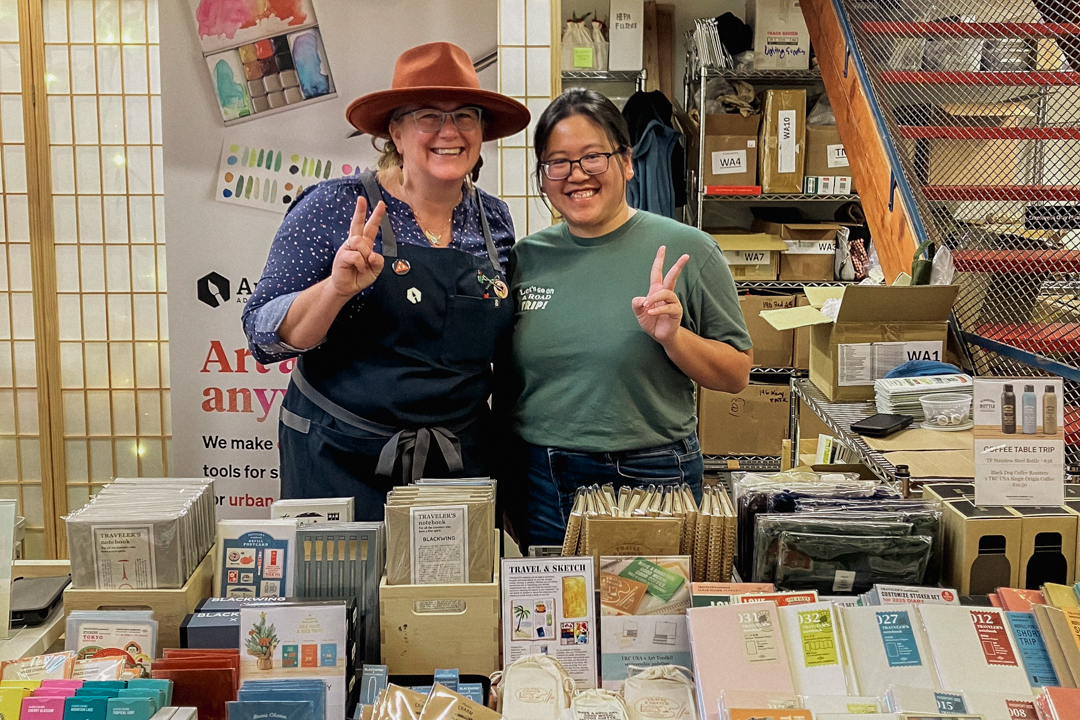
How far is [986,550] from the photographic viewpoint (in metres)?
1.59

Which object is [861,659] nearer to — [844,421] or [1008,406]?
[1008,406]

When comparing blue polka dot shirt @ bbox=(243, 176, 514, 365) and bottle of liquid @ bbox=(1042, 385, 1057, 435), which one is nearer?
bottle of liquid @ bbox=(1042, 385, 1057, 435)

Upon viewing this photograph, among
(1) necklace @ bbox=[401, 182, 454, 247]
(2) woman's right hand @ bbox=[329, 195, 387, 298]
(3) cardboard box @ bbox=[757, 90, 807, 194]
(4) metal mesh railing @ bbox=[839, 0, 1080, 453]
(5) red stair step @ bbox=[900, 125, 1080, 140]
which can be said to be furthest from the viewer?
(3) cardboard box @ bbox=[757, 90, 807, 194]

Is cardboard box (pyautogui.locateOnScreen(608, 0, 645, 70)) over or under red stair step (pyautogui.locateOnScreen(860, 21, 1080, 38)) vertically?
over

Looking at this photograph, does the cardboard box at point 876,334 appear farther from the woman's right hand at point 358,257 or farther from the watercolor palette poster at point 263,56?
the watercolor palette poster at point 263,56

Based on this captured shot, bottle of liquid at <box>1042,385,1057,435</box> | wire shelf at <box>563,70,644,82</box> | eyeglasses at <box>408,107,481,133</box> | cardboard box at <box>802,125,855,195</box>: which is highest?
wire shelf at <box>563,70,644,82</box>

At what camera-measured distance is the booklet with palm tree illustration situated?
→ 1.49m

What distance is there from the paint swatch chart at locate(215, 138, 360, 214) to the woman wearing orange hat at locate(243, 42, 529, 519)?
1.31m

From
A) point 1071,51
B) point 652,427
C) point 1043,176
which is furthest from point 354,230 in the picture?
point 1071,51

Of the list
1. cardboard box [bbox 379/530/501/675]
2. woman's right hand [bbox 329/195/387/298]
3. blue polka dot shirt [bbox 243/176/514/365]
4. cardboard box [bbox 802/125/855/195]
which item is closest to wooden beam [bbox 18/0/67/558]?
blue polka dot shirt [bbox 243/176/514/365]

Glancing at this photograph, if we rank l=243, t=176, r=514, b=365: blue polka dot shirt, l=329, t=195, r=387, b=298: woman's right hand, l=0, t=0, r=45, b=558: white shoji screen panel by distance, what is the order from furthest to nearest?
l=0, t=0, r=45, b=558: white shoji screen panel, l=243, t=176, r=514, b=365: blue polka dot shirt, l=329, t=195, r=387, b=298: woman's right hand

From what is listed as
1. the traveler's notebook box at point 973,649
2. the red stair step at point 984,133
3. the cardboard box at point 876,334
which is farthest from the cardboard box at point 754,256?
the traveler's notebook box at point 973,649

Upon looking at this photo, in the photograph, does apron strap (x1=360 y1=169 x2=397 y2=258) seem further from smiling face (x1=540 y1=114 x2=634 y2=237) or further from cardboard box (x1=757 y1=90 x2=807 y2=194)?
cardboard box (x1=757 y1=90 x2=807 y2=194)

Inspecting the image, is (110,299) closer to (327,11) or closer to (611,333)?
(327,11)
